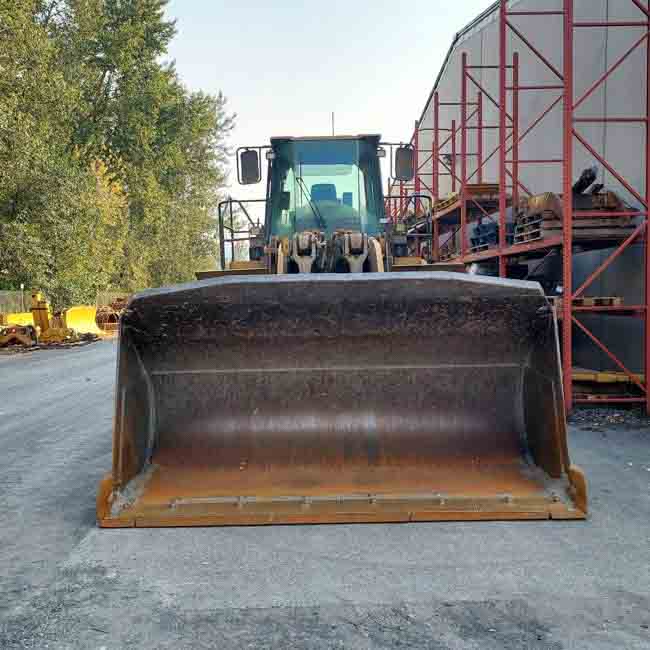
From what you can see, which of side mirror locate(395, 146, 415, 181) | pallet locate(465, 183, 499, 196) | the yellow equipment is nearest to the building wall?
pallet locate(465, 183, 499, 196)

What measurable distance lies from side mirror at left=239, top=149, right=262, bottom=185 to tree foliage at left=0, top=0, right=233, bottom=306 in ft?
54.8

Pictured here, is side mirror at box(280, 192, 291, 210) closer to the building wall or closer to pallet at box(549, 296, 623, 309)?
pallet at box(549, 296, 623, 309)

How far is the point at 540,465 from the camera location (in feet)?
13.3

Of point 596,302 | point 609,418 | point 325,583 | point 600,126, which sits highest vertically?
point 600,126

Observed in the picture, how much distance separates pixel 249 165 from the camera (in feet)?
22.2

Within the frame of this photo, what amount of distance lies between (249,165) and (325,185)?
783 mm

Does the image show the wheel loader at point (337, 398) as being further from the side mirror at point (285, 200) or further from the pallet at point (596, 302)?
the pallet at point (596, 302)

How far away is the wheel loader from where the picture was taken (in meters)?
3.81

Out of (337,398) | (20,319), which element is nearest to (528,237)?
(337,398)

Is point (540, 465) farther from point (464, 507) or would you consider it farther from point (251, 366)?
point (251, 366)

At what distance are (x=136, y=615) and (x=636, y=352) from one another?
8069 millimetres

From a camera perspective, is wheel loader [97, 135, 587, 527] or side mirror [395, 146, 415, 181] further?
side mirror [395, 146, 415, 181]

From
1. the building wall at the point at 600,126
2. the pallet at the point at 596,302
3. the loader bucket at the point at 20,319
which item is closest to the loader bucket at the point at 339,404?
the pallet at the point at 596,302

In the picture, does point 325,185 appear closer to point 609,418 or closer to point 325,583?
point 609,418
